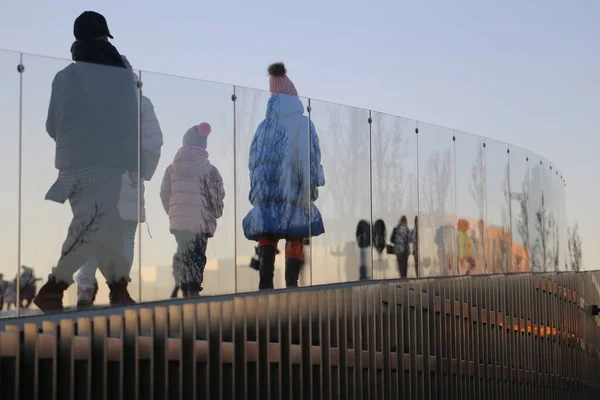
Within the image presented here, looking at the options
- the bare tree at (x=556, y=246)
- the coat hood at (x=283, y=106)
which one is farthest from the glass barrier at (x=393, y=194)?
the bare tree at (x=556, y=246)

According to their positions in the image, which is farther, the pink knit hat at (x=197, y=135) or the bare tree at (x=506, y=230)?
the bare tree at (x=506, y=230)

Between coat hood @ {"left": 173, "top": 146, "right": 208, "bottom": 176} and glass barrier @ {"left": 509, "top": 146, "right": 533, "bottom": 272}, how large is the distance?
Answer: 9271mm

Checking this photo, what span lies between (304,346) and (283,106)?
2375 millimetres

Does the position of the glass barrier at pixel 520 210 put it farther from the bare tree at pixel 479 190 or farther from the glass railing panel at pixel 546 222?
the bare tree at pixel 479 190

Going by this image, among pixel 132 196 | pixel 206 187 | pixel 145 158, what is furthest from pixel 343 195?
pixel 132 196

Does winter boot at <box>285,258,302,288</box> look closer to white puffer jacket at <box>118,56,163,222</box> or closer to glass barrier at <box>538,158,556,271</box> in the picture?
white puffer jacket at <box>118,56,163,222</box>

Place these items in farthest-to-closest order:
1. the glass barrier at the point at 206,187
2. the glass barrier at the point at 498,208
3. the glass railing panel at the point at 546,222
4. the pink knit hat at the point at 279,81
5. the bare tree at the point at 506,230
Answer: the glass railing panel at the point at 546,222
the bare tree at the point at 506,230
the glass barrier at the point at 498,208
the pink knit hat at the point at 279,81
the glass barrier at the point at 206,187

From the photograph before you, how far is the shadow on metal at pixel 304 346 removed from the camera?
8.62m

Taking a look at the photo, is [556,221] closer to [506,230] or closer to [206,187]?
[506,230]

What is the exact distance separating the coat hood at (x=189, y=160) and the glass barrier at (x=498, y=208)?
785 centimetres

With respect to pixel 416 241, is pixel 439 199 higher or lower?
higher

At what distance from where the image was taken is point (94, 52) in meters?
9.42

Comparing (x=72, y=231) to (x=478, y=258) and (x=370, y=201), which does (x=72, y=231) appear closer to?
(x=370, y=201)

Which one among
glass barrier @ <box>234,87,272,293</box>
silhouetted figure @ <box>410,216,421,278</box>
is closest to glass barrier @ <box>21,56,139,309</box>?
glass barrier @ <box>234,87,272,293</box>
